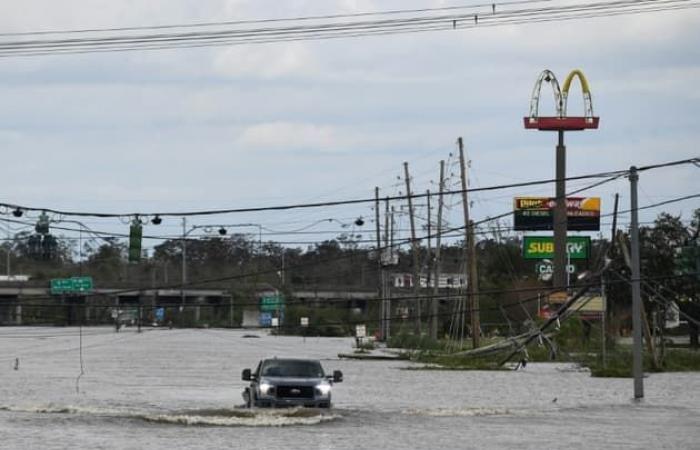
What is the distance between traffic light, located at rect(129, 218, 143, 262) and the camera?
40625 mm

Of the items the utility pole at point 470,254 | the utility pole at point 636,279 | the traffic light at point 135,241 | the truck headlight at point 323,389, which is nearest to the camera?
the truck headlight at point 323,389

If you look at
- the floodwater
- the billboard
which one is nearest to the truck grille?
the floodwater

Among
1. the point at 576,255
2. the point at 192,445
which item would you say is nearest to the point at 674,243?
the point at 576,255

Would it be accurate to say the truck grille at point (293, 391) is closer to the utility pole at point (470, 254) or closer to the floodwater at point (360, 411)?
the floodwater at point (360, 411)

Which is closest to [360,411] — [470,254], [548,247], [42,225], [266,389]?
[266,389]

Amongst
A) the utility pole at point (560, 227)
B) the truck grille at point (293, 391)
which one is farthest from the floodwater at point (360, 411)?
the utility pole at point (560, 227)

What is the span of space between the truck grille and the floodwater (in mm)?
489

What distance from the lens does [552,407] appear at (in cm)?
5031

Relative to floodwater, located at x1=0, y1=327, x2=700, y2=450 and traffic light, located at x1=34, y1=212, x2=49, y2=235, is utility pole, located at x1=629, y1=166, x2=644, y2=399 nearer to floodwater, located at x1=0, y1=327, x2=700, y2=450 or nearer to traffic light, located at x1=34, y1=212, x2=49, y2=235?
floodwater, located at x1=0, y1=327, x2=700, y2=450

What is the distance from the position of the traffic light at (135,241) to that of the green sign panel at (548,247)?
88.3m

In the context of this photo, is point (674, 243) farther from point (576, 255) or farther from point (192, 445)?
point (192, 445)

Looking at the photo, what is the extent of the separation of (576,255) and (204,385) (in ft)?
226

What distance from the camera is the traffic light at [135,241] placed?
1599 inches

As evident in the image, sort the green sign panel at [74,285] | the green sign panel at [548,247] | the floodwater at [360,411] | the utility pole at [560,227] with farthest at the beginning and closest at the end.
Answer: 1. the green sign panel at [548,247]
2. the green sign panel at [74,285]
3. the utility pole at [560,227]
4. the floodwater at [360,411]
